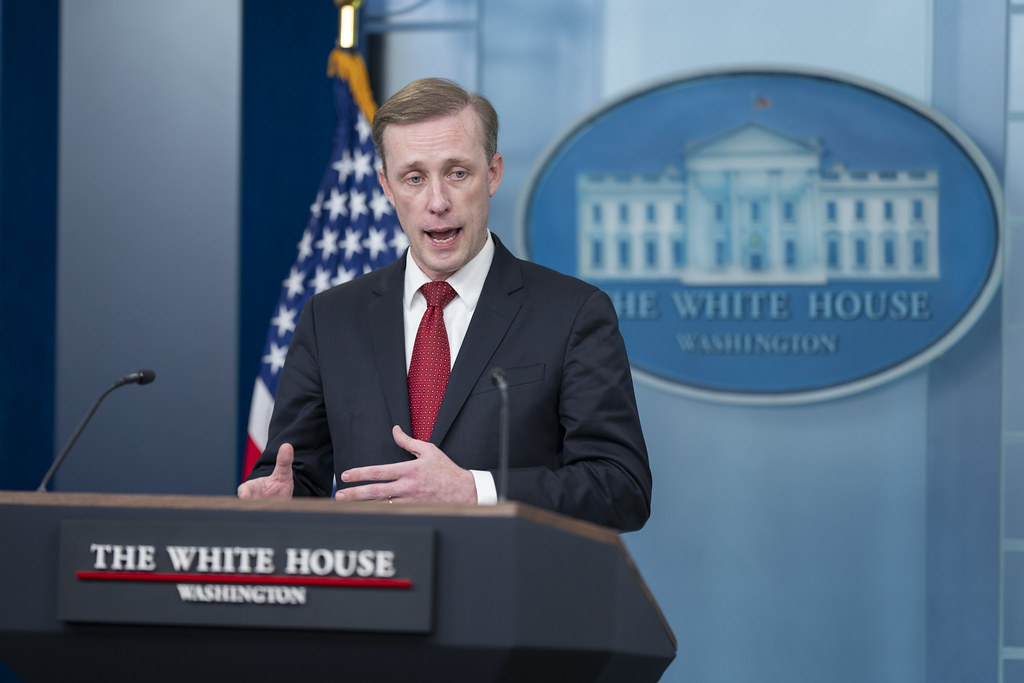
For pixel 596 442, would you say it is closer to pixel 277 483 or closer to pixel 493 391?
pixel 493 391

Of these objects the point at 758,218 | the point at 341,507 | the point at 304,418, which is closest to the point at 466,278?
the point at 304,418

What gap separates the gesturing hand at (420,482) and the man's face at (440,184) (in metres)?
0.55

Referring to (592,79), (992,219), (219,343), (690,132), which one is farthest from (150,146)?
(992,219)

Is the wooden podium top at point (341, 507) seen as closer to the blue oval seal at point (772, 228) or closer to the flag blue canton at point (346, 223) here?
the flag blue canton at point (346, 223)

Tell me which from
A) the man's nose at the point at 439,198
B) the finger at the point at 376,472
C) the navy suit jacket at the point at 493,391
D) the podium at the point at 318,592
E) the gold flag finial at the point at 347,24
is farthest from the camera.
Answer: the gold flag finial at the point at 347,24

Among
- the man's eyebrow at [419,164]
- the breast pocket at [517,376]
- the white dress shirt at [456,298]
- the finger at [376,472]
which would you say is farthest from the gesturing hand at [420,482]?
the man's eyebrow at [419,164]

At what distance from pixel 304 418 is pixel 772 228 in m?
2.07

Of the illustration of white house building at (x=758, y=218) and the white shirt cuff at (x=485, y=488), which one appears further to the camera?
the illustration of white house building at (x=758, y=218)

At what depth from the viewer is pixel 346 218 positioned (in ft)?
11.6

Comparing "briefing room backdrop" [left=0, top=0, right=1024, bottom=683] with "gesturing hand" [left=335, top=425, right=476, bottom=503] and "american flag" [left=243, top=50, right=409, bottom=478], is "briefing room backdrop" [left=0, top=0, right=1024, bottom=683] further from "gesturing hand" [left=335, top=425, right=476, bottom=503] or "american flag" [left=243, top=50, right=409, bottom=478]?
"gesturing hand" [left=335, top=425, right=476, bottom=503]

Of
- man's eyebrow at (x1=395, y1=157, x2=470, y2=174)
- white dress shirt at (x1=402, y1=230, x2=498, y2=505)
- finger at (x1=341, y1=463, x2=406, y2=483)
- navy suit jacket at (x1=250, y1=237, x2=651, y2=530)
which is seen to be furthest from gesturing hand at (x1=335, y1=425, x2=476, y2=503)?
man's eyebrow at (x1=395, y1=157, x2=470, y2=174)

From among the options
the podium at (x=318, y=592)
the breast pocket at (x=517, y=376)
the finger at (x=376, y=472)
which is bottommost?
the podium at (x=318, y=592)

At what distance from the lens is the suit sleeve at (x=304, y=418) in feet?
6.15

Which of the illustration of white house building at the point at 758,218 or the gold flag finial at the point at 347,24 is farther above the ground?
the gold flag finial at the point at 347,24
